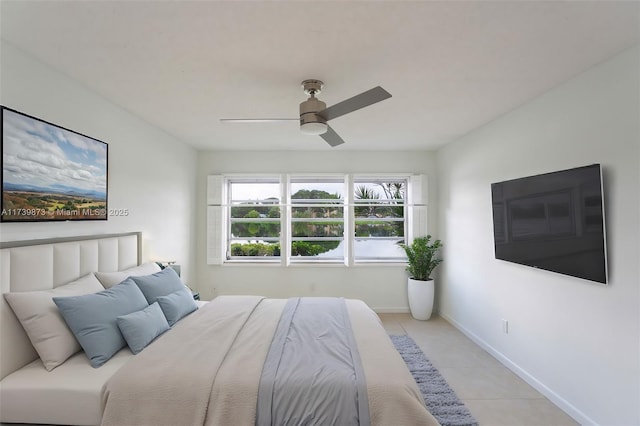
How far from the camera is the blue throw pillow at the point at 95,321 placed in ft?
5.98

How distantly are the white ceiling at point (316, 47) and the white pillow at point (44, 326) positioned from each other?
1585 millimetres

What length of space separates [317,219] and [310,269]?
2.70 feet

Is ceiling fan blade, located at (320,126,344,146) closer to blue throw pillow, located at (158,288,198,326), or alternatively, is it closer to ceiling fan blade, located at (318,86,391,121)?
ceiling fan blade, located at (318,86,391,121)

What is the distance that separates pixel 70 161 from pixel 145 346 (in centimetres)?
153

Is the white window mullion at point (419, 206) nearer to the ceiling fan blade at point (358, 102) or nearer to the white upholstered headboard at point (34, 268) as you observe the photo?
the ceiling fan blade at point (358, 102)

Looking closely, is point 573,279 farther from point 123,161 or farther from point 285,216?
point 123,161

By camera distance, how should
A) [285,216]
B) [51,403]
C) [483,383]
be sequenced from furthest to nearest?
[285,216] < [483,383] < [51,403]

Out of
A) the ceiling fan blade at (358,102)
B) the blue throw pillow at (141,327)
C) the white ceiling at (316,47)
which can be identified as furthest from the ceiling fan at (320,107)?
the blue throw pillow at (141,327)

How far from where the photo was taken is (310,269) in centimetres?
472

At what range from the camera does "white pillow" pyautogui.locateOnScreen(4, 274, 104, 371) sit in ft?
5.79

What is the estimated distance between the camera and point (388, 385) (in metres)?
1.64

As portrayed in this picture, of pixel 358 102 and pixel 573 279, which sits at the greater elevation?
pixel 358 102

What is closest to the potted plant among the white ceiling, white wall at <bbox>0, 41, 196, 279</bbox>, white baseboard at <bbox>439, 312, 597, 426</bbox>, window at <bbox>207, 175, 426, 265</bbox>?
window at <bbox>207, 175, 426, 265</bbox>

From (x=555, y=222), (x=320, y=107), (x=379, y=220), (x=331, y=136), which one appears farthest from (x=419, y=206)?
(x=320, y=107)
